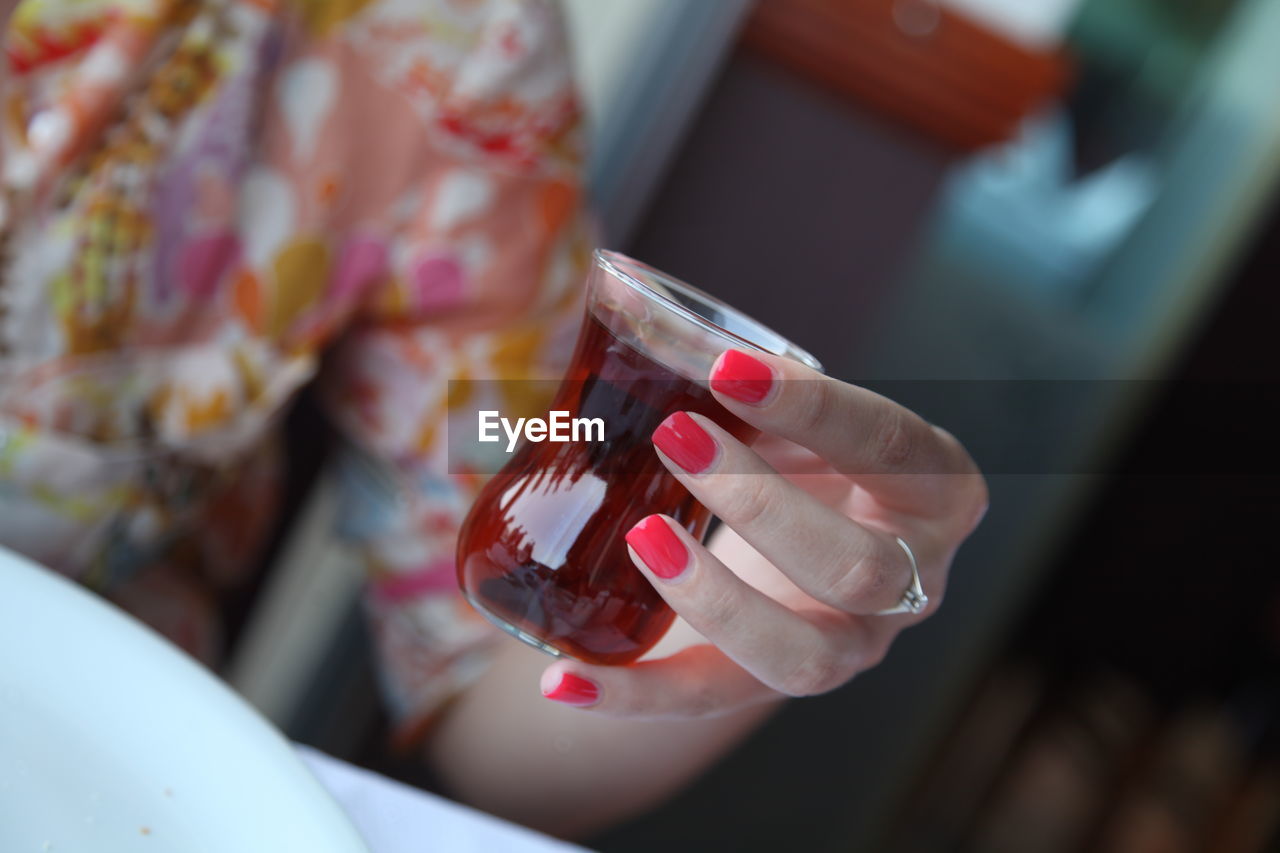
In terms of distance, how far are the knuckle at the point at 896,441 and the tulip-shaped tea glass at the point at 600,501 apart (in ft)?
0.07

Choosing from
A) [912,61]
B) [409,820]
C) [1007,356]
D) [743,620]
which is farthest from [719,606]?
[1007,356]

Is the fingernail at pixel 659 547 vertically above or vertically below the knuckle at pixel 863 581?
below

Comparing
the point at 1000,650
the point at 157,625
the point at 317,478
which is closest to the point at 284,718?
the point at 317,478

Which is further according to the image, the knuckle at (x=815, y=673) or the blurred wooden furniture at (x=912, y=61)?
the blurred wooden furniture at (x=912, y=61)

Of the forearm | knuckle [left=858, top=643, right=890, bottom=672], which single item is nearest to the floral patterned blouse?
the forearm

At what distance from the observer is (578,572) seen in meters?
0.24

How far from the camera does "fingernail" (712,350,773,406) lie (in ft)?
0.71

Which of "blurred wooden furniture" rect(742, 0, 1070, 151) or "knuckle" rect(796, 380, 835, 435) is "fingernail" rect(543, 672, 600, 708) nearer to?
"knuckle" rect(796, 380, 835, 435)

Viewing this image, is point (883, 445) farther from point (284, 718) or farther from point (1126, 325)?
point (1126, 325)

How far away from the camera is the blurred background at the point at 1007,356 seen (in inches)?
34.9

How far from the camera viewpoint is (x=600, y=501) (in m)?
0.25

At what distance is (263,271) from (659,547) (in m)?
0.33

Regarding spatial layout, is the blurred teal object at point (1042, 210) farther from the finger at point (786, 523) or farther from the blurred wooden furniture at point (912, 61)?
the finger at point (786, 523)

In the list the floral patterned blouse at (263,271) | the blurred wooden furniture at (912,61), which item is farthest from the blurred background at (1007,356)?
the floral patterned blouse at (263,271)
